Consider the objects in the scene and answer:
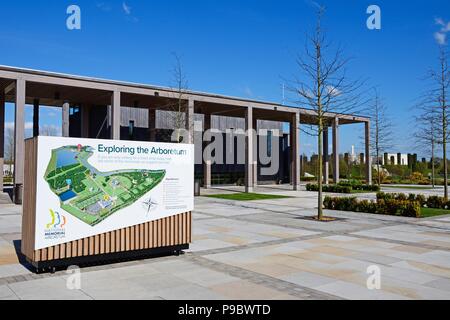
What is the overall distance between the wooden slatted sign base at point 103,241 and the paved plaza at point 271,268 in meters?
0.28

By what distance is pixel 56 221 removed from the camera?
8.27 meters

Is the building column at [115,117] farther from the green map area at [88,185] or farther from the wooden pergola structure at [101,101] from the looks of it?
the green map area at [88,185]

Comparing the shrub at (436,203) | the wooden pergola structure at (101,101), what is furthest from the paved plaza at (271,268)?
the wooden pergola structure at (101,101)

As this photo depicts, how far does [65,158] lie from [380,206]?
15.6 m

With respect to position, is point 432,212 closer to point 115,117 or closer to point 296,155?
point 296,155

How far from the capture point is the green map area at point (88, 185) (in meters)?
8.33

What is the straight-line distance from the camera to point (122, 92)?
28375 mm

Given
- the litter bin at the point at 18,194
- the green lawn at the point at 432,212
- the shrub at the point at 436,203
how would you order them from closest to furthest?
the green lawn at the point at 432,212, the shrub at the point at 436,203, the litter bin at the point at 18,194

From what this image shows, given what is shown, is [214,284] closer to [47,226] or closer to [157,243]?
[157,243]

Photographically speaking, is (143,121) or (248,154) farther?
(143,121)

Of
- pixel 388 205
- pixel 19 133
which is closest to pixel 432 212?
pixel 388 205

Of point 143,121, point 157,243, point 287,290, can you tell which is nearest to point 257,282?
point 287,290

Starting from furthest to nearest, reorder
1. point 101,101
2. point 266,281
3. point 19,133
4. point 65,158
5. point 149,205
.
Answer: point 101,101, point 19,133, point 149,205, point 65,158, point 266,281
